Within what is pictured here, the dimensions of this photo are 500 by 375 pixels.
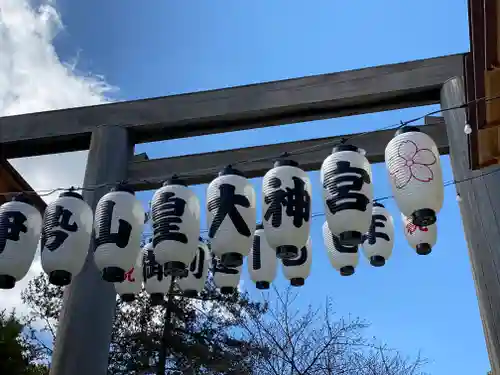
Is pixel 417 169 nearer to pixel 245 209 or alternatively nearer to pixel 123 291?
pixel 245 209

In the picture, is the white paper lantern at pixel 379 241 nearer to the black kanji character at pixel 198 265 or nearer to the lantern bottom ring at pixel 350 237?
the lantern bottom ring at pixel 350 237

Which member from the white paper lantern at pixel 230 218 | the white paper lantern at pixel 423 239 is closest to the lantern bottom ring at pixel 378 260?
the white paper lantern at pixel 423 239

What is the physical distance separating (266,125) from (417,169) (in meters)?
2.42

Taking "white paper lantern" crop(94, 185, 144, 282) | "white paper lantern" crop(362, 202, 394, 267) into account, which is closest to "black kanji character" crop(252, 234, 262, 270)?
"white paper lantern" crop(362, 202, 394, 267)

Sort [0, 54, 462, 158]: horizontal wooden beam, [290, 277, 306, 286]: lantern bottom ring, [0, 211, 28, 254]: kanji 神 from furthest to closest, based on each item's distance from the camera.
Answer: [0, 54, 462, 158]: horizontal wooden beam → [290, 277, 306, 286]: lantern bottom ring → [0, 211, 28, 254]: kanji 神

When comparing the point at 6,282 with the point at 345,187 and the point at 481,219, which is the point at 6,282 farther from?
the point at 481,219

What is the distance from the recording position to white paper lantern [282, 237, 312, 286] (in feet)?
18.6

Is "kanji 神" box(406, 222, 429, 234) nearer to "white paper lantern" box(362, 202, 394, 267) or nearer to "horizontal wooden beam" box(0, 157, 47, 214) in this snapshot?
"white paper lantern" box(362, 202, 394, 267)

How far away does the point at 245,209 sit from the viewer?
4.43 m

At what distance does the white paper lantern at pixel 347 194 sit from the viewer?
160 inches

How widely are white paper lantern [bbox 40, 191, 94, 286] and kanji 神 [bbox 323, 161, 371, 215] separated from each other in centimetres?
206

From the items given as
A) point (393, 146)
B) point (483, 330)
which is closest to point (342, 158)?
point (393, 146)

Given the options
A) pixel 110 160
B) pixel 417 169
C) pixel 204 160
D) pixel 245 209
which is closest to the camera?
pixel 417 169

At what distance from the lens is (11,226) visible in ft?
15.5
